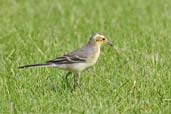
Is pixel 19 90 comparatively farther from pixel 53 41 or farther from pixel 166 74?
pixel 53 41

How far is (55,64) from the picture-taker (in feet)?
29.1

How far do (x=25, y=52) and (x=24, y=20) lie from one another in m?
2.66

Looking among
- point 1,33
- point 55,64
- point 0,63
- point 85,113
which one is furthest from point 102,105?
point 1,33

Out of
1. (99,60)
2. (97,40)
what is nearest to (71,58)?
(97,40)

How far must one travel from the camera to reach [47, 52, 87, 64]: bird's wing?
29.2ft

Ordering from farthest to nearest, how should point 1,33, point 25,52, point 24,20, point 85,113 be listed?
point 24,20 < point 1,33 < point 25,52 < point 85,113

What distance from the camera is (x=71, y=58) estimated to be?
29.5 feet

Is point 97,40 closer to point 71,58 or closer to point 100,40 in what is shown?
point 100,40

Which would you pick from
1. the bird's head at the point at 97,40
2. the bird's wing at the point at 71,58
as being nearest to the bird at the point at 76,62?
the bird's wing at the point at 71,58

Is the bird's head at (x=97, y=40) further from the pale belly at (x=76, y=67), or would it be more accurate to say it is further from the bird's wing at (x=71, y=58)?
the pale belly at (x=76, y=67)

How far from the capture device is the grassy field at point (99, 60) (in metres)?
8.24

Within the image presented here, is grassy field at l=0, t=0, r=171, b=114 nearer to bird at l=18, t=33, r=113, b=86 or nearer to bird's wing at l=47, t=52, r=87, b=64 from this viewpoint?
bird at l=18, t=33, r=113, b=86

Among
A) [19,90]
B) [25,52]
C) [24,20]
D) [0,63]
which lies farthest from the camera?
[24,20]

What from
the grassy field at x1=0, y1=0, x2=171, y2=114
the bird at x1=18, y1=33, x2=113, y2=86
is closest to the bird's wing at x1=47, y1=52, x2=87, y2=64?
the bird at x1=18, y1=33, x2=113, y2=86
